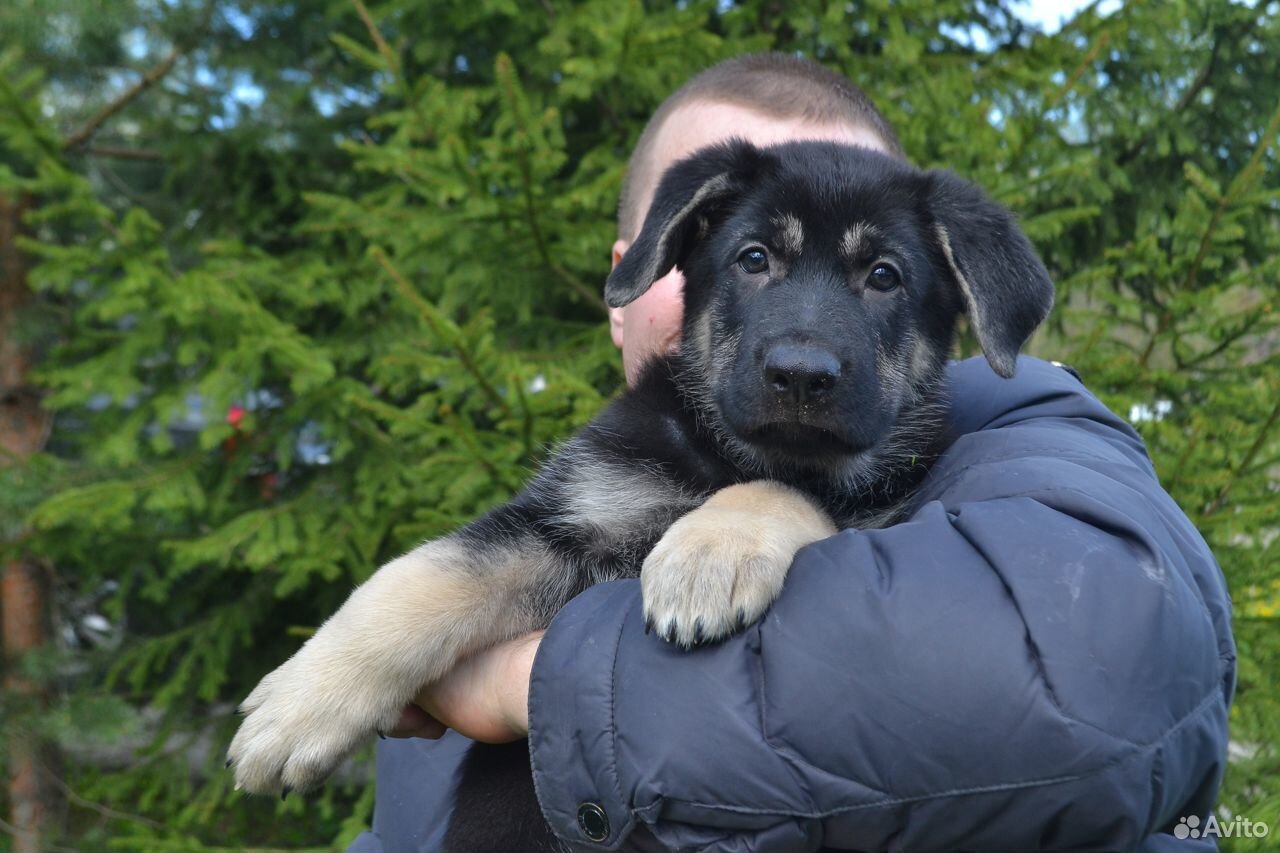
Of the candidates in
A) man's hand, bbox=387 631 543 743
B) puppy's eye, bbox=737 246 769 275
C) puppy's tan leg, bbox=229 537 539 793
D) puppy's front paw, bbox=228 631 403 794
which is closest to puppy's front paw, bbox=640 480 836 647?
man's hand, bbox=387 631 543 743

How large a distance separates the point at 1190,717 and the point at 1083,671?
0.18m

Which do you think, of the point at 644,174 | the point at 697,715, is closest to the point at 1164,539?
the point at 697,715

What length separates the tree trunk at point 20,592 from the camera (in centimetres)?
507

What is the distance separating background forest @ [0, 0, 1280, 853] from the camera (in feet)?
12.3

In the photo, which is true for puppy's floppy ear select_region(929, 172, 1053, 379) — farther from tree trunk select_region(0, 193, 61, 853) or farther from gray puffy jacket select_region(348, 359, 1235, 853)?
tree trunk select_region(0, 193, 61, 853)

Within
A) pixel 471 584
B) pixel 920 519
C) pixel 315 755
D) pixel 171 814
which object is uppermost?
pixel 920 519

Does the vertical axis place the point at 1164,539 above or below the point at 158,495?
above

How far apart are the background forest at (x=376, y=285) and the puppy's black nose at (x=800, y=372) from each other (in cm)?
134

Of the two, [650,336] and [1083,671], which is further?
[650,336]

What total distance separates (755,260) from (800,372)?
0.53 meters

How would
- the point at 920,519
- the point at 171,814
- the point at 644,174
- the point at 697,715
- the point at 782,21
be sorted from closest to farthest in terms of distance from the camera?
the point at 697,715 < the point at 920,519 < the point at 644,174 < the point at 782,21 < the point at 171,814

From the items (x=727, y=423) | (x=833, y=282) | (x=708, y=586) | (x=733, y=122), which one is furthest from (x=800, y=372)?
(x=733, y=122)

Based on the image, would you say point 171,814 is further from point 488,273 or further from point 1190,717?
point 1190,717

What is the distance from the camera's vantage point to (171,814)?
5344 millimetres
